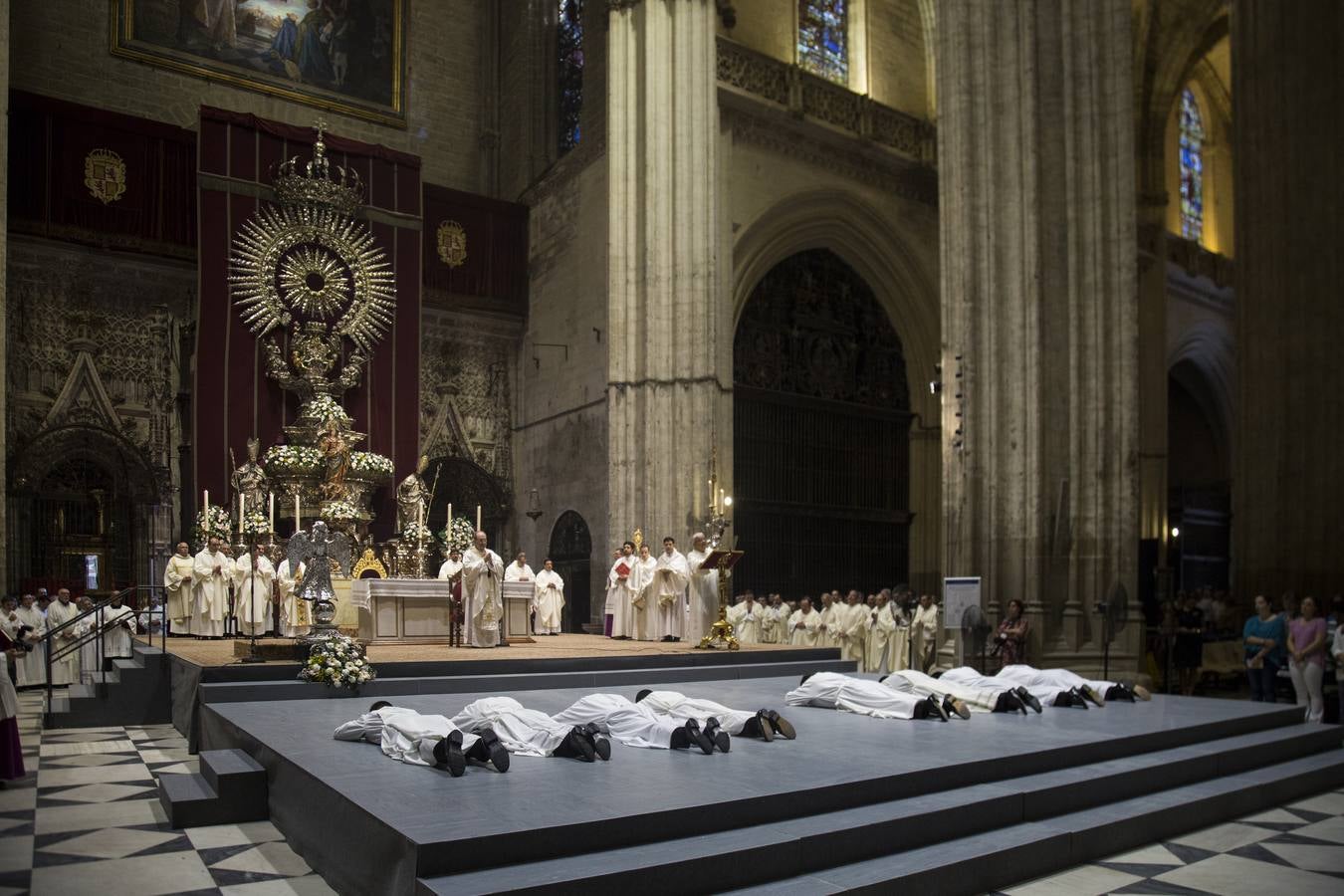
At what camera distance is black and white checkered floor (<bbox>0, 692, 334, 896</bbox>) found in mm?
5195

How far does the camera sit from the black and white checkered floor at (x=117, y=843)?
5.20 meters

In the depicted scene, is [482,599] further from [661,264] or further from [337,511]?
[661,264]

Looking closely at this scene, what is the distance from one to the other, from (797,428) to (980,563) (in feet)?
32.9

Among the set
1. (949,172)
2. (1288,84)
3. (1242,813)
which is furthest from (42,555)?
(1288,84)

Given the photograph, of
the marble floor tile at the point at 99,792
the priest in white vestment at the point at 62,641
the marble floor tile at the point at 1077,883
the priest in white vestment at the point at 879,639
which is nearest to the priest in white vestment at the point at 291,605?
the priest in white vestment at the point at 62,641

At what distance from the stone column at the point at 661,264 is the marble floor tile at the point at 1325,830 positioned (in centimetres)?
1159

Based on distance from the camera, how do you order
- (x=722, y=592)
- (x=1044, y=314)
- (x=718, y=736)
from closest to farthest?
(x=718, y=736) → (x=722, y=592) → (x=1044, y=314)

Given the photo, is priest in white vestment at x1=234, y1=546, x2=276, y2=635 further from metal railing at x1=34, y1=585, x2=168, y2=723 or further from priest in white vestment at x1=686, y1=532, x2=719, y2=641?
priest in white vestment at x1=686, y1=532, x2=719, y2=641

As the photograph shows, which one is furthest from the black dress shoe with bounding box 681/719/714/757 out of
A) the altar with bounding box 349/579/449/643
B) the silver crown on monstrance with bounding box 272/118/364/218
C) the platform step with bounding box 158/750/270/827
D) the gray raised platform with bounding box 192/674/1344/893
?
the silver crown on monstrance with bounding box 272/118/364/218

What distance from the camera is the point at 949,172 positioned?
14125 millimetres

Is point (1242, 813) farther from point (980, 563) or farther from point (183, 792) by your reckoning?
point (183, 792)

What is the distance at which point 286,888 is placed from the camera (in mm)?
5297

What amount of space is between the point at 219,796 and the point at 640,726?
2639mm

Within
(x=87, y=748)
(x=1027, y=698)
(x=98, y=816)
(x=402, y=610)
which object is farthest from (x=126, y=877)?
(x=402, y=610)
